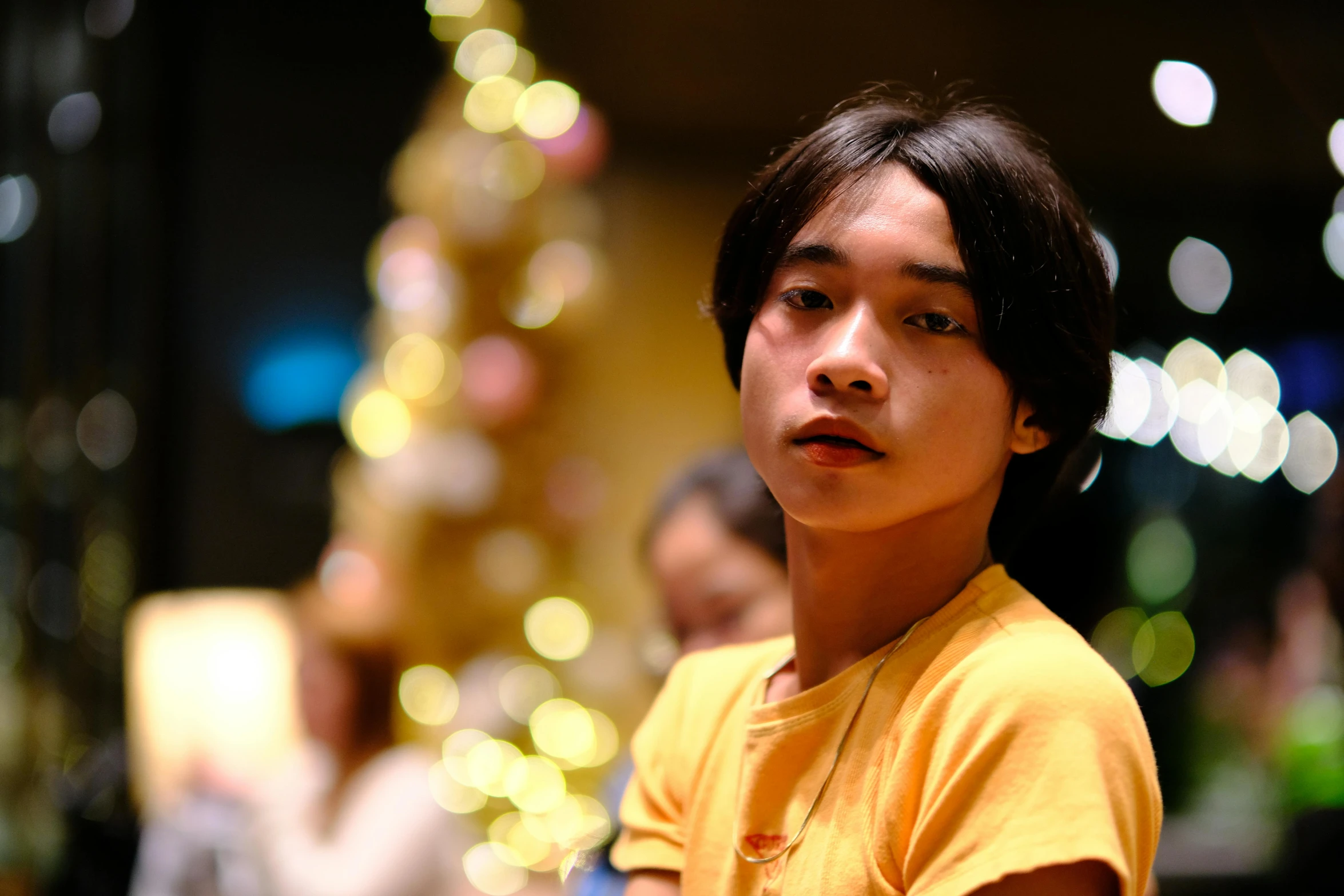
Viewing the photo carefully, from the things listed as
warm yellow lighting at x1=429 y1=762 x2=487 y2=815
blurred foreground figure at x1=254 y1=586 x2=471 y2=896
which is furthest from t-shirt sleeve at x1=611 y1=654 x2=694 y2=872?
warm yellow lighting at x1=429 y1=762 x2=487 y2=815

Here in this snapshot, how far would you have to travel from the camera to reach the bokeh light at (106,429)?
3842 mm

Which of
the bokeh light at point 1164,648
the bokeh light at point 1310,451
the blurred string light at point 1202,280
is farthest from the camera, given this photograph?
the bokeh light at point 1164,648

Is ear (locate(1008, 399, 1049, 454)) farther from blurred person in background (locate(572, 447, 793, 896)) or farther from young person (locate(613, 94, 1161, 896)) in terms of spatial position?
blurred person in background (locate(572, 447, 793, 896))

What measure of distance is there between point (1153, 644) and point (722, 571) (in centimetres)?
203

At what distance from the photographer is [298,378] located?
13.4 ft

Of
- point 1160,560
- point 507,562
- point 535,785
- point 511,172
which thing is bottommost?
point 535,785

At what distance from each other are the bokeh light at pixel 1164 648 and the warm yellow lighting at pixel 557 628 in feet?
4.41

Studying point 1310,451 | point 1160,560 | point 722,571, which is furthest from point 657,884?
point 1160,560

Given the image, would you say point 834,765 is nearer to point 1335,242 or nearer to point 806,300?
point 806,300

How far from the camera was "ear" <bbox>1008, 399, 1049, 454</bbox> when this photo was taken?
789 mm

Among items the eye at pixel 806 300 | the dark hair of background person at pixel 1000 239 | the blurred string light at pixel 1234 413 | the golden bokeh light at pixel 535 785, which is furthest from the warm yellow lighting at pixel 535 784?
the eye at pixel 806 300

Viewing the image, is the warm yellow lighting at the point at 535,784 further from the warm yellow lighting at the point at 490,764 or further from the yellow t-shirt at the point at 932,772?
the yellow t-shirt at the point at 932,772

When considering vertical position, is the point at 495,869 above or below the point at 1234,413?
below

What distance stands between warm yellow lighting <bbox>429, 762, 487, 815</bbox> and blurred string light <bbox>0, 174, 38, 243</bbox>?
2242mm
